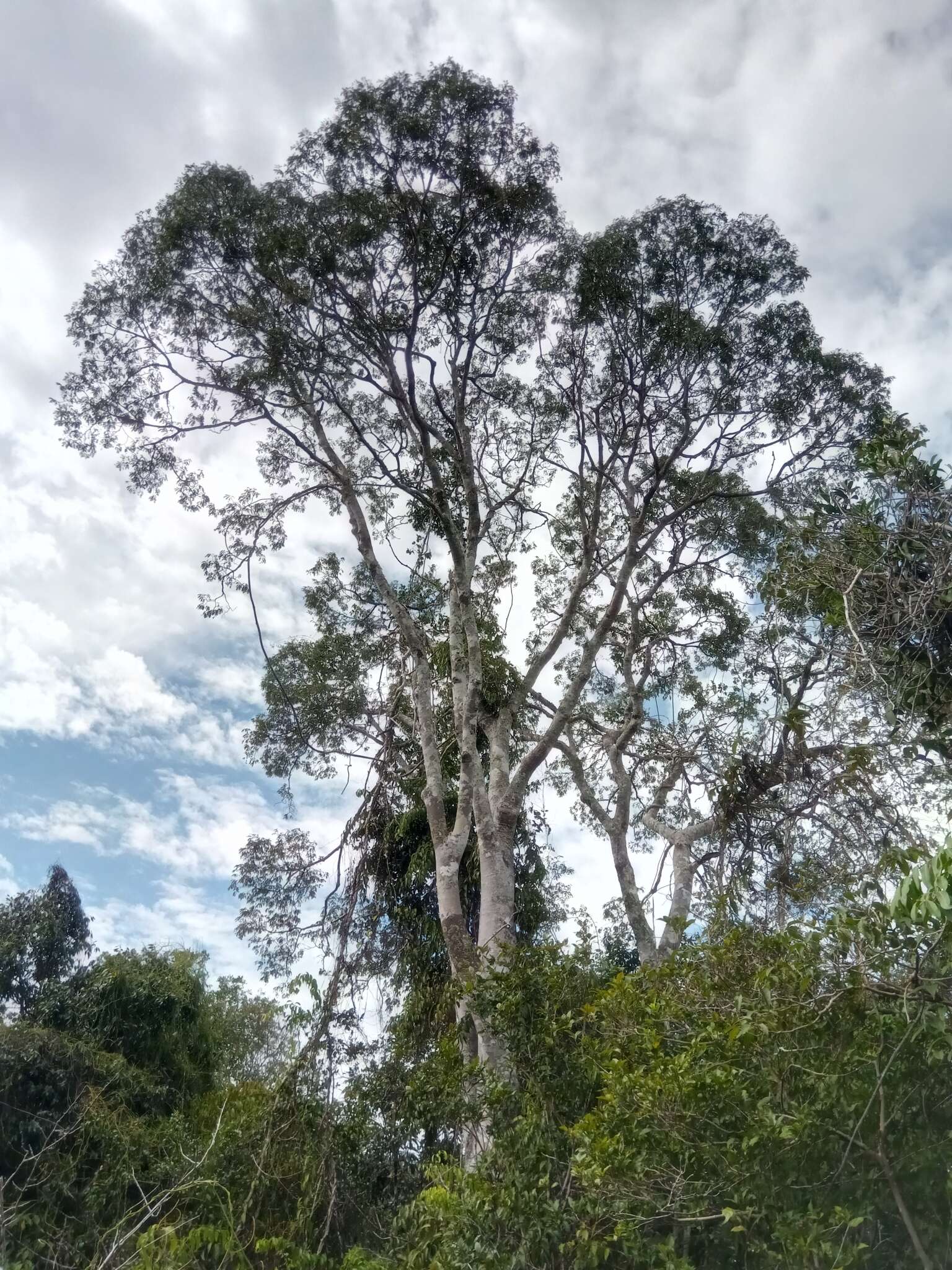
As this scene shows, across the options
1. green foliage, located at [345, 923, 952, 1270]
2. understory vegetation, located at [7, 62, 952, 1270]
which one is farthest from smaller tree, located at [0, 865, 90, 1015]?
green foliage, located at [345, 923, 952, 1270]

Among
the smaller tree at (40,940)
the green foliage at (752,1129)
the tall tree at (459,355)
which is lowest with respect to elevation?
the green foliage at (752,1129)

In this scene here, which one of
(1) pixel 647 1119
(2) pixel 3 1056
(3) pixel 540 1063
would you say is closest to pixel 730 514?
(3) pixel 540 1063

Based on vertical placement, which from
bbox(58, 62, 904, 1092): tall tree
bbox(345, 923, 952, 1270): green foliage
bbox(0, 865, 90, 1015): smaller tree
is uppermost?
bbox(58, 62, 904, 1092): tall tree

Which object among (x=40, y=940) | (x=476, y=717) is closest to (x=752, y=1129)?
(x=476, y=717)

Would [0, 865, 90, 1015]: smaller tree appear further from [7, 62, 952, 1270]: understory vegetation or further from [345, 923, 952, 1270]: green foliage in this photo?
[345, 923, 952, 1270]: green foliage

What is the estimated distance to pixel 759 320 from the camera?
33.3 feet

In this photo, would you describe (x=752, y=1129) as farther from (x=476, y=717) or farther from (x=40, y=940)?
(x=40, y=940)

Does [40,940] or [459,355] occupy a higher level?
[459,355]

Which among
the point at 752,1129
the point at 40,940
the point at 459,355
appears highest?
the point at 459,355

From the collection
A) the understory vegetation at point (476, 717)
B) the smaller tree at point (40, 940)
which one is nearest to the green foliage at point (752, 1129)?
the understory vegetation at point (476, 717)

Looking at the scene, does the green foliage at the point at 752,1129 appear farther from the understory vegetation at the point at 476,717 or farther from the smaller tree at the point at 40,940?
the smaller tree at the point at 40,940

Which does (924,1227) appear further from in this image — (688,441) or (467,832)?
(688,441)

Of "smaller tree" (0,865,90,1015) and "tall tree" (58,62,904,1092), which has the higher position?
"tall tree" (58,62,904,1092)

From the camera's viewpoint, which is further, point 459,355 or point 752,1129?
point 459,355
